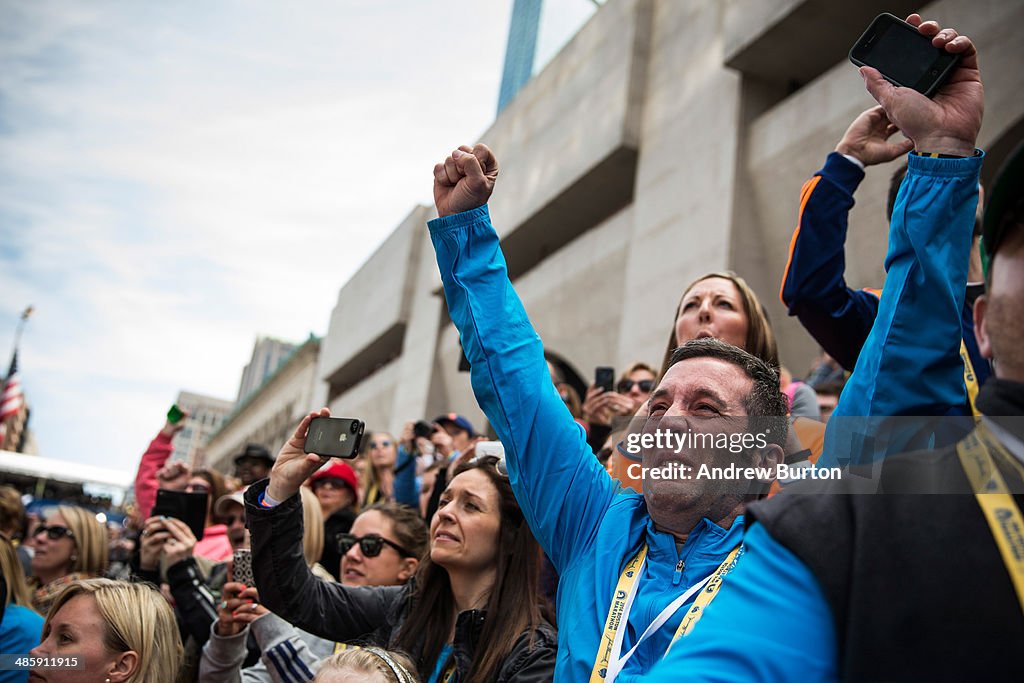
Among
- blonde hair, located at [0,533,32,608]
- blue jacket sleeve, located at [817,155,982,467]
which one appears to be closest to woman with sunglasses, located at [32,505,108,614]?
blonde hair, located at [0,533,32,608]

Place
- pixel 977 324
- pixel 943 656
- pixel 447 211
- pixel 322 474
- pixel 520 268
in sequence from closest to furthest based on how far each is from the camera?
pixel 943 656 < pixel 977 324 < pixel 447 211 < pixel 322 474 < pixel 520 268

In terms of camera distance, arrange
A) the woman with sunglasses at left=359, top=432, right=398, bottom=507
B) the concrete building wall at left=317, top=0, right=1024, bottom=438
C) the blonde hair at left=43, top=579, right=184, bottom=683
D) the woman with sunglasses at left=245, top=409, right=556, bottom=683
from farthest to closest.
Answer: the concrete building wall at left=317, top=0, right=1024, bottom=438 → the woman with sunglasses at left=359, top=432, right=398, bottom=507 → the blonde hair at left=43, top=579, right=184, bottom=683 → the woman with sunglasses at left=245, top=409, right=556, bottom=683

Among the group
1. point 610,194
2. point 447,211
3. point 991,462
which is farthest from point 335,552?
point 610,194

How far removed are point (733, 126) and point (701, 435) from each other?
945cm

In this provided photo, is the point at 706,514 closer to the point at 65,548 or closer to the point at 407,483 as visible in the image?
the point at 407,483

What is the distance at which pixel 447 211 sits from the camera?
2277 millimetres

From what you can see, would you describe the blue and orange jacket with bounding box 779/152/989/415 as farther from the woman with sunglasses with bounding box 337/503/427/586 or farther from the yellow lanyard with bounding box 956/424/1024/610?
the woman with sunglasses with bounding box 337/503/427/586

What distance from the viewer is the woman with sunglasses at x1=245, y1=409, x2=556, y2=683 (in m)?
2.65

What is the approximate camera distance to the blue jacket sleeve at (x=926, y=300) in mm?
1650

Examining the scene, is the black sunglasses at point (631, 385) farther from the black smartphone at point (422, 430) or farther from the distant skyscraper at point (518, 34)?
the distant skyscraper at point (518, 34)

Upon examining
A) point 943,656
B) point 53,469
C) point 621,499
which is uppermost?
point 53,469

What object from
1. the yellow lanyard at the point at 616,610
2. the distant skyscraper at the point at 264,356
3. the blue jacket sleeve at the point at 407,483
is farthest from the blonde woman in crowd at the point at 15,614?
the distant skyscraper at the point at 264,356

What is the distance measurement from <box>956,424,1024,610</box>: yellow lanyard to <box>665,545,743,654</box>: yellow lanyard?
0.72 m

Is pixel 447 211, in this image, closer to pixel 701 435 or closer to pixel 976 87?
pixel 701 435
